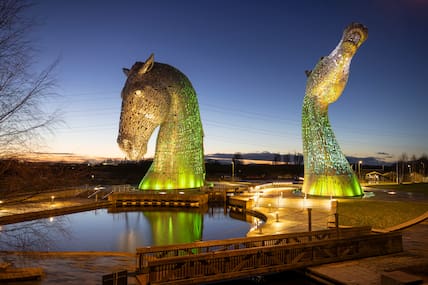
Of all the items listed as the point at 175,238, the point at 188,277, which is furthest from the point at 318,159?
the point at 188,277

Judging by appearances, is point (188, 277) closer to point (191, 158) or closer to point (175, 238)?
point (175, 238)

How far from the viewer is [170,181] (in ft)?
71.0

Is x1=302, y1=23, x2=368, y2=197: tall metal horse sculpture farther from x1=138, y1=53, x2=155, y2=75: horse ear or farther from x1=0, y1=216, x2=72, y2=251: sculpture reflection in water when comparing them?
x1=0, y1=216, x2=72, y2=251: sculpture reflection in water

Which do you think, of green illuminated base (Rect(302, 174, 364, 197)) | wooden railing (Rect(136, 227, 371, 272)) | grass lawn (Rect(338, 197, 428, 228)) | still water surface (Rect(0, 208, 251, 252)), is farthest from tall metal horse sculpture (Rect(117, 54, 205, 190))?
wooden railing (Rect(136, 227, 371, 272))

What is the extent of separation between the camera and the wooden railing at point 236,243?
755cm

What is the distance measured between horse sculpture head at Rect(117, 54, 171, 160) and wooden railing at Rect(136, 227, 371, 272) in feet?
31.5

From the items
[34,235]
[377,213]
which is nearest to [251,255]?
[34,235]

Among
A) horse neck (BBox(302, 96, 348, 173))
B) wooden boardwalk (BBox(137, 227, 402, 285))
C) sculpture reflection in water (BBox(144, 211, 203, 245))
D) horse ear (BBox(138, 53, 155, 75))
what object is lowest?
sculpture reflection in water (BBox(144, 211, 203, 245))


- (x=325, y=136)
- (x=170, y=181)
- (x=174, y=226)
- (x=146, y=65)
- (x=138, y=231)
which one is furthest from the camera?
(x=170, y=181)

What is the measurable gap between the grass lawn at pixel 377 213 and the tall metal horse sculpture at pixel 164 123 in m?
9.33

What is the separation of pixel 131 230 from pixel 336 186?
1213cm

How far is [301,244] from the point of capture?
853 cm

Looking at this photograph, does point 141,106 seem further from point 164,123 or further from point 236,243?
point 236,243

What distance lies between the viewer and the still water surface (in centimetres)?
1237
